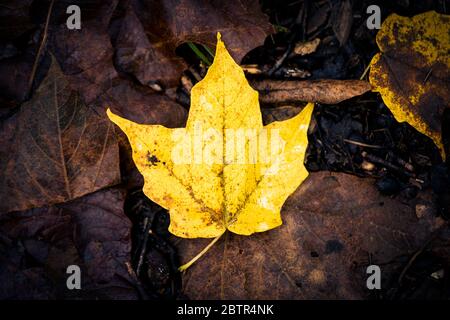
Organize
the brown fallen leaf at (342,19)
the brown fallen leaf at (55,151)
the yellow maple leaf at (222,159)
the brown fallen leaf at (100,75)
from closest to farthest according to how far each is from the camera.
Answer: the yellow maple leaf at (222,159) → the brown fallen leaf at (55,151) → the brown fallen leaf at (100,75) → the brown fallen leaf at (342,19)

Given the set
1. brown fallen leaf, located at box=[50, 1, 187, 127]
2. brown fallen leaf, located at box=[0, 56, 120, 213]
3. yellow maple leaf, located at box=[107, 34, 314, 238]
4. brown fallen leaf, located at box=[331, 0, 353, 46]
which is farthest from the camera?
brown fallen leaf, located at box=[331, 0, 353, 46]

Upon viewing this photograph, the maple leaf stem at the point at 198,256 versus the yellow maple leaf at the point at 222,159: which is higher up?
the yellow maple leaf at the point at 222,159

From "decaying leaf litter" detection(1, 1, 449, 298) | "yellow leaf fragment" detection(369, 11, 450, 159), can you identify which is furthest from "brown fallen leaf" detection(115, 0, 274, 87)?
"yellow leaf fragment" detection(369, 11, 450, 159)

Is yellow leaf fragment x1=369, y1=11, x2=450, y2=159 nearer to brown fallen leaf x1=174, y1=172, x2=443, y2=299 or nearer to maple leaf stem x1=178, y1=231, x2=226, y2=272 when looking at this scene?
brown fallen leaf x1=174, y1=172, x2=443, y2=299

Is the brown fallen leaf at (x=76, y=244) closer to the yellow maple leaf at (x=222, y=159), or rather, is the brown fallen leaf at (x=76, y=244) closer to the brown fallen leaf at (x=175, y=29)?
the yellow maple leaf at (x=222, y=159)

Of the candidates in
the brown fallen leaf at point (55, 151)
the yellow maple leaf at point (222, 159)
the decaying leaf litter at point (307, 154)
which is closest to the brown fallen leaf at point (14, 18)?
the decaying leaf litter at point (307, 154)

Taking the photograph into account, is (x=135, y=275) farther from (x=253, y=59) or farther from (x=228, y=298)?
(x=253, y=59)
